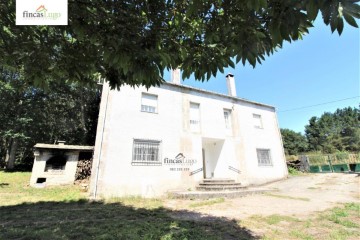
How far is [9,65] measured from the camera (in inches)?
132

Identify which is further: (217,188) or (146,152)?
(217,188)

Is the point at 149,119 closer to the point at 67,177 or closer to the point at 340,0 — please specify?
the point at 67,177

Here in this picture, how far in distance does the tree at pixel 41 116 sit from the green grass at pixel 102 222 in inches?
578

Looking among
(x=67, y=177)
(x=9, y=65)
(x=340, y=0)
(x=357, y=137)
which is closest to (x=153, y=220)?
(x=9, y=65)

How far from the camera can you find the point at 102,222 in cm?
A: 607

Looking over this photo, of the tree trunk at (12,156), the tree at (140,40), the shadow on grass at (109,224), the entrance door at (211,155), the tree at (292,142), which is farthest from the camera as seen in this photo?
the tree at (292,142)

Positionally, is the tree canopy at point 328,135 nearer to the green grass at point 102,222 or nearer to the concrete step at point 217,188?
the concrete step at point 217,188

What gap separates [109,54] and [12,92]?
984 inches

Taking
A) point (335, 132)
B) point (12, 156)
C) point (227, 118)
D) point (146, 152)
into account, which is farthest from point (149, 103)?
point (335, 132)

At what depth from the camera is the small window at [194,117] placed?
539 inches

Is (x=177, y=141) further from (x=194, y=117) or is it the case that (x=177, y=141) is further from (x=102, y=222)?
(x=102, y=222)

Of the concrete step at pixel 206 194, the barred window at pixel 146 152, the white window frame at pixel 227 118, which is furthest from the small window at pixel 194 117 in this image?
the concrete step at pixel 206 194

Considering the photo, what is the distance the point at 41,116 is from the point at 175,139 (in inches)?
736

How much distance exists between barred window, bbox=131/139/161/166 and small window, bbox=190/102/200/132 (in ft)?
8.89
